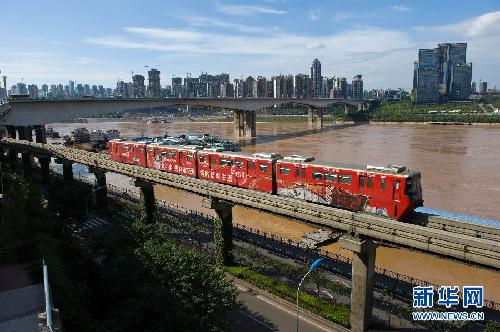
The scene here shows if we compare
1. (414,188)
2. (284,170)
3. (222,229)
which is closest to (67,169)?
(222,229)

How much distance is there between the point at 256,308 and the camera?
79.6ft

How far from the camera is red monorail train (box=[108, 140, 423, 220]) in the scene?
923 inches

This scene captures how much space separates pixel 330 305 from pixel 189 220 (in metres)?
21.3

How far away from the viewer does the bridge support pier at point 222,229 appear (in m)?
30.0

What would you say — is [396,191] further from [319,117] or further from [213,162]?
[319,117]

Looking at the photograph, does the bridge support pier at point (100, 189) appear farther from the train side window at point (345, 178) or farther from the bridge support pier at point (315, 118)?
the bridge support pier at point (315, 118)

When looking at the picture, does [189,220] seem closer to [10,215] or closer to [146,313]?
[10,215]

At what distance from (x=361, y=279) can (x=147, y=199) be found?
2295 centimetres

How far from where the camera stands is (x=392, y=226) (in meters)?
19.9

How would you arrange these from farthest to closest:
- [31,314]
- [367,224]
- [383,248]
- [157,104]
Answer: [157,104] < [383,248] < [367,224] < [31,314]

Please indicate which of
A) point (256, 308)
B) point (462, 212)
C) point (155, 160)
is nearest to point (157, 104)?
point (155, 160)

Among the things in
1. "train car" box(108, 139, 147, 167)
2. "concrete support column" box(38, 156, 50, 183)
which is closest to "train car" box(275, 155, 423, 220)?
"train car" box(108, 139, 147, 167)

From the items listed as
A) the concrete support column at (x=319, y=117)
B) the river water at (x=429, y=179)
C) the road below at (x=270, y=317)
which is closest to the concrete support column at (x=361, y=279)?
the road below at (x=270, y=317)

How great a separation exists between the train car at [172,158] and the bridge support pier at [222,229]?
6690mm
